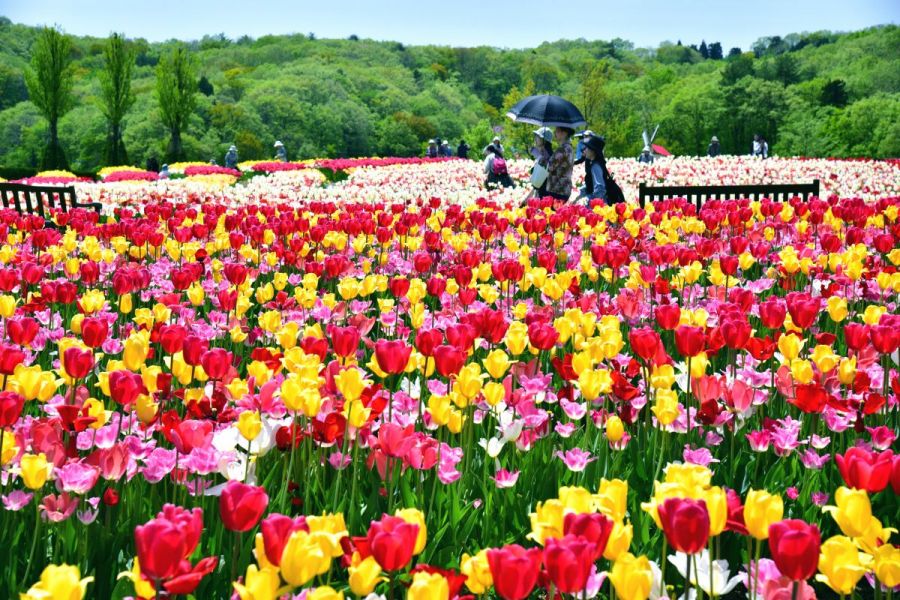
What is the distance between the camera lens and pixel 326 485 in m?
2.60

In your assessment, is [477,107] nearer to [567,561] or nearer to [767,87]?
[767,87]

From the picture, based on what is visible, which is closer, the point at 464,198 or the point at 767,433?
the point at 767,433

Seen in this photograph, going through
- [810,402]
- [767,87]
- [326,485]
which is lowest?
[326,485]

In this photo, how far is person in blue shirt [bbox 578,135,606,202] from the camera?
→ 11312mm

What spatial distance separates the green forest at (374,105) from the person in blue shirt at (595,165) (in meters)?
32.3

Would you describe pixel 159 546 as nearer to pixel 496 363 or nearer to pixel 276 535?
pixel 276 535

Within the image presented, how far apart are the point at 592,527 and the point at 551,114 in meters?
12.5

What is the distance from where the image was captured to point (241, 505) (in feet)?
4.89

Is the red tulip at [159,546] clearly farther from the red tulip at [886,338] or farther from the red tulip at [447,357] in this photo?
the red tulip at [886,338]

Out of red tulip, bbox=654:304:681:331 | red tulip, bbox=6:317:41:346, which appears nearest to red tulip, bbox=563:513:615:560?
red tulip, bbox=654:304:681:331

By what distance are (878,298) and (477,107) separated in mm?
115310

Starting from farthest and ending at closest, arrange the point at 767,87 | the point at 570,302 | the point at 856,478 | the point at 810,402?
the point at 767,87
the point at 570,302
the point at 810,402
the point at 856,478

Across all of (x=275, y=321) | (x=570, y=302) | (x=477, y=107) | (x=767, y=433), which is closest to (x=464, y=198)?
(x=570, y=302)

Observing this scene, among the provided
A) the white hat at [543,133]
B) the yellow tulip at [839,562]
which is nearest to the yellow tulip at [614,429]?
the yellow tulip at [839,562]
